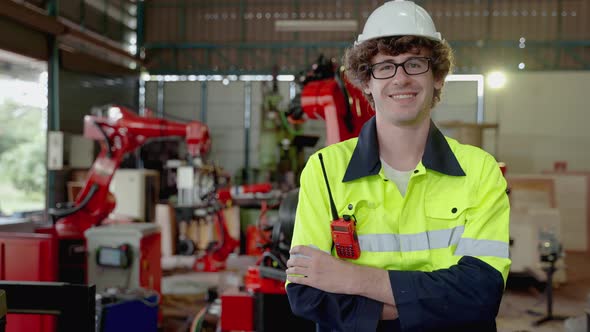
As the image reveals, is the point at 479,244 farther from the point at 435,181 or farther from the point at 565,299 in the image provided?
the point at 565,299

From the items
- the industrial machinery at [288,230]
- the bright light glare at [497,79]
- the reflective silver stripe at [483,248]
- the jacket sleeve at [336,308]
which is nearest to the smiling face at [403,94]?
the reflective silver stripe at [483,248]

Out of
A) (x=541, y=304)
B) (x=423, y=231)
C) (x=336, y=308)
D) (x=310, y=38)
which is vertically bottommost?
(x=541, y=304)

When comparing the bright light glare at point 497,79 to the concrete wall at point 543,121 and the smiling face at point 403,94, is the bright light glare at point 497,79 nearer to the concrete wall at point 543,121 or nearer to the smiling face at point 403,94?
the concrete wall at point 543,121

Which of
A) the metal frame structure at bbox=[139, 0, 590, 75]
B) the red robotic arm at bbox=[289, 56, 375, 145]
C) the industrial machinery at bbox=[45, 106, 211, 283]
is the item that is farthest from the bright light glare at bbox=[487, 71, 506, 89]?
the red robotic arm at bbox=[289, 56, 375, 145]

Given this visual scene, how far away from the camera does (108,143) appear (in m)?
4.93

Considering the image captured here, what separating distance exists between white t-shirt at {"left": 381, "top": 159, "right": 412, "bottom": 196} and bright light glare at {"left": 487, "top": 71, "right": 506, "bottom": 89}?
9.44 meters

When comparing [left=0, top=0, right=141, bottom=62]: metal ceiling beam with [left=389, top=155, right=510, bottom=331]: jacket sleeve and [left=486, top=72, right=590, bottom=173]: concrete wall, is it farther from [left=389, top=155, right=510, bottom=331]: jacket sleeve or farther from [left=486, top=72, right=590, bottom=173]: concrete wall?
[left=486, top=72, right=590, bottom=173]: concrete wall

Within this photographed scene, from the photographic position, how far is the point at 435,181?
156 cm

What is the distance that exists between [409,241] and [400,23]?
0.68 m

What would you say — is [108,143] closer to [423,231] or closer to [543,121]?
[423,231]

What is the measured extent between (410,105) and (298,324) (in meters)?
1.97

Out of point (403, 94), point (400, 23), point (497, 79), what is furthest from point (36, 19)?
point (497, 79)

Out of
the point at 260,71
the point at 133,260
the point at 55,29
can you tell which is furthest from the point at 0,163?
the point at 260,71

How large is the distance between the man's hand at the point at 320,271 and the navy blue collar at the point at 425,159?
0.25 m
